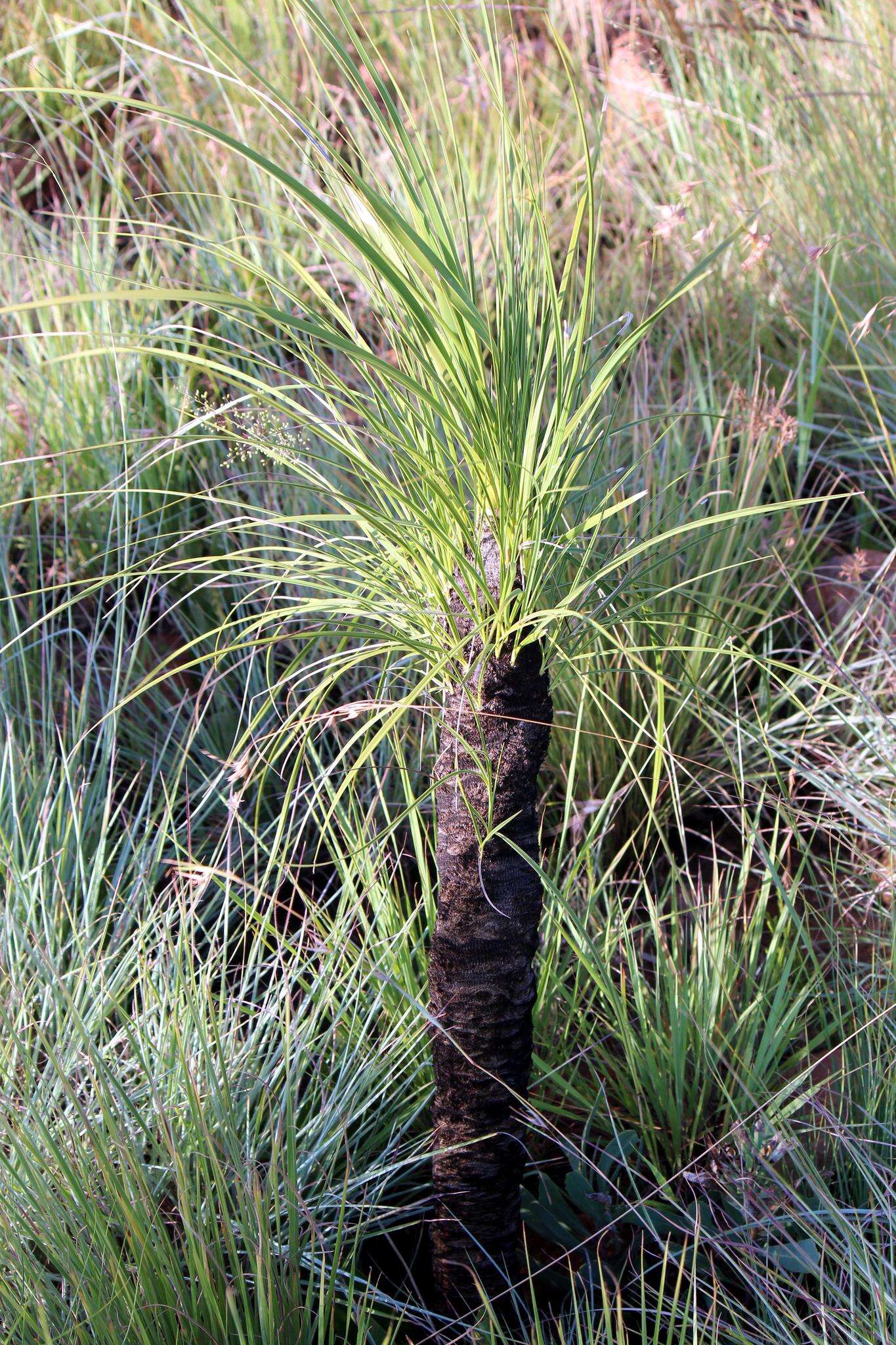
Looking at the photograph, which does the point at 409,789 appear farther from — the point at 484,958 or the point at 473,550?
the point at 473,550

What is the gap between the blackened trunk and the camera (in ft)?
2.91

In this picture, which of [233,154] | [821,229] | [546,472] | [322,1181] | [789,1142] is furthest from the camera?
[233,154]

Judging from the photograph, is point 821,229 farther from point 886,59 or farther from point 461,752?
point 461,752

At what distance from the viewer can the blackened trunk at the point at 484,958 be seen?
2.91 ft

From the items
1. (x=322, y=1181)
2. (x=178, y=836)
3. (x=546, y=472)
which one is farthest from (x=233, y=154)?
(x=322, y=1181)

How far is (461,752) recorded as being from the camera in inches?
35.9

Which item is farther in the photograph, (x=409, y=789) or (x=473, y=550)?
(x=409, y=789)

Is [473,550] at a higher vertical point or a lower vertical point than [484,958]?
higher

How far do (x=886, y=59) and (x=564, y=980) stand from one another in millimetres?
2225

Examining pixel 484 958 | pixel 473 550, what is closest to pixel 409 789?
pixel 484 958

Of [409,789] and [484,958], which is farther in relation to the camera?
[409,789]

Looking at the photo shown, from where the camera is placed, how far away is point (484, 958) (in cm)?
93

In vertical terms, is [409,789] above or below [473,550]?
below

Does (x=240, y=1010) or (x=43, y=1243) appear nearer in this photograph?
(x=43, y=1243)
